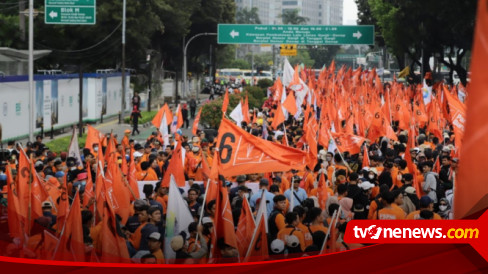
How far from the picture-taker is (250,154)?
7.68 m

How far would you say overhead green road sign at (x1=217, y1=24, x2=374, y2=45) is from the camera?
50.1 metres

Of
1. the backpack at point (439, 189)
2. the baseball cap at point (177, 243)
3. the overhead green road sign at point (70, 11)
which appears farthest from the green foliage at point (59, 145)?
the baseball cap at point (177, 243)

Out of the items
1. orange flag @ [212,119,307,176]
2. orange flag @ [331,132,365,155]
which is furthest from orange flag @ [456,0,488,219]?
orange flag @ [331,132,365,155]

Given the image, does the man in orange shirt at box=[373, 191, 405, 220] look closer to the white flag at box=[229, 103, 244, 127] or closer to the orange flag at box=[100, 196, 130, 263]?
the orange flag at box=[100, 196, 130, 263]

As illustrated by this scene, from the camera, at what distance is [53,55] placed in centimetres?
4762

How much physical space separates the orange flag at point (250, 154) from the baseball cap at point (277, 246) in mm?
1800

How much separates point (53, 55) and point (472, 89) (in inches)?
1793

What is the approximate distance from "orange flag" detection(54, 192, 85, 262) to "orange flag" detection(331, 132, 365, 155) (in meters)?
8.72

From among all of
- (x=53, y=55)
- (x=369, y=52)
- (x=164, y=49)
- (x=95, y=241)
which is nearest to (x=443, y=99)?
(x=95, y=241)

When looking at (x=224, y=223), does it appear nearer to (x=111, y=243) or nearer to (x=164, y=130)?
(x=111, y=243)

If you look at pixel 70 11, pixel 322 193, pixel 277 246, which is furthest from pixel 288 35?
pixel 277 246

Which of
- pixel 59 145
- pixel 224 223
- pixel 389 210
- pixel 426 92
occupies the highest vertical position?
pixel 426 92

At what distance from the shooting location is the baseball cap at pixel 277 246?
533 cm

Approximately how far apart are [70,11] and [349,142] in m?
15.6
